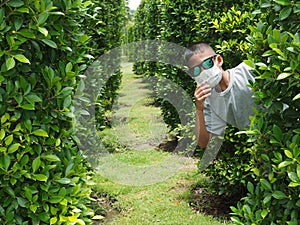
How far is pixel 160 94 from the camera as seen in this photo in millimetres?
8406

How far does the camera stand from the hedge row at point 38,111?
2.47 metres

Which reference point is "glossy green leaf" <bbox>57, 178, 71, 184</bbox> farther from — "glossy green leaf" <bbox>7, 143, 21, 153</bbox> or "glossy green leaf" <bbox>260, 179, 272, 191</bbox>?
"glossy green leaf" <bbox>260, 179, 272, 191</bbox>

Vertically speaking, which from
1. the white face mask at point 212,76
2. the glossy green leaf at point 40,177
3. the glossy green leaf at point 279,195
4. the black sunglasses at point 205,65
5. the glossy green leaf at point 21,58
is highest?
the glossy green leaf at point 21,58

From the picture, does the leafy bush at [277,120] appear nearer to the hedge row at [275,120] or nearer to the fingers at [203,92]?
the hedge row at [275,120]

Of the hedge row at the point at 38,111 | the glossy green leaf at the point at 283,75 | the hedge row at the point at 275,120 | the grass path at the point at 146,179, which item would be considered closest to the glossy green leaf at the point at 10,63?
the hedge row at the point at 38,111

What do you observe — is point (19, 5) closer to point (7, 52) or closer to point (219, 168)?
point (7, 52)

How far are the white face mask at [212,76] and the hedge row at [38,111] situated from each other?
1.15 meters

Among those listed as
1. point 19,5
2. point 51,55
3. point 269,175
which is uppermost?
point 19,5

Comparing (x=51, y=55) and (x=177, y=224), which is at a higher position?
(x=51, y=55)

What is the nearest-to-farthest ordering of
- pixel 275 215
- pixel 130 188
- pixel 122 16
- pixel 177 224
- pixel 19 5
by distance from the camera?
pixel 275 215, pixel 19 5, pixel 177 224, pixel 130 188, pixel 122 16

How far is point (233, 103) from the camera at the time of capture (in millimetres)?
3270

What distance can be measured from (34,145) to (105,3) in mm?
5971

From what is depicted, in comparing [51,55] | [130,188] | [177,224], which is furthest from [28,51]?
[130,188]

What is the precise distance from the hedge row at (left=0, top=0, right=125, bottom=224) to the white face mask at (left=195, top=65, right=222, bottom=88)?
45.2 inches
